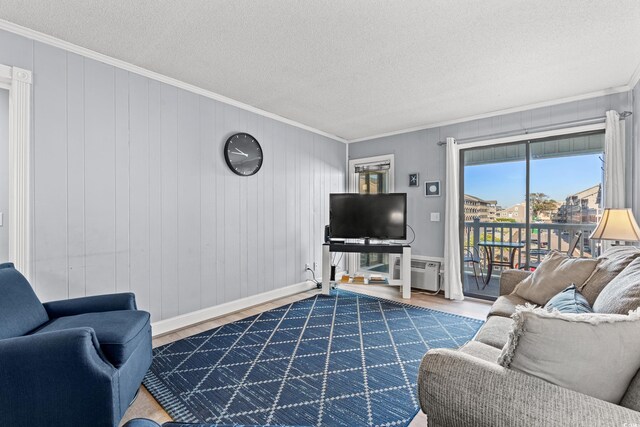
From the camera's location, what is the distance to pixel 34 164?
7.14ft

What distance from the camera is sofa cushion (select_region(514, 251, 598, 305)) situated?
79.7 inches

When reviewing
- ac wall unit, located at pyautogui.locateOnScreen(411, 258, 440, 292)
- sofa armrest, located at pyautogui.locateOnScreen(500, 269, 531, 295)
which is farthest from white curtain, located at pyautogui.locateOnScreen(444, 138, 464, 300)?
sofa armrest, located at pyautogui.locateOnScreen(500, 269, 531, 295)

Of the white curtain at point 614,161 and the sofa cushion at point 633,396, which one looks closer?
the sofa cushion at point 633,396

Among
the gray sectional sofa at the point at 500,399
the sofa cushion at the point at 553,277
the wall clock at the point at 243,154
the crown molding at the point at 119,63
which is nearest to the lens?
the gray sectional sofa at the point at 500,399

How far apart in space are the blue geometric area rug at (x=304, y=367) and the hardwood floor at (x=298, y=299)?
0.19 feet

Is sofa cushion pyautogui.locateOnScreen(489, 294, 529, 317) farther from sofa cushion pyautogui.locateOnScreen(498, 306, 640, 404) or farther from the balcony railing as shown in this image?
the balcony railing

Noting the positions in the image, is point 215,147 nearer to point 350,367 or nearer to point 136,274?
point 136,274

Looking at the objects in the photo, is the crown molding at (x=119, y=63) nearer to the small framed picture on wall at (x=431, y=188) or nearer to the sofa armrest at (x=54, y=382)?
the sofa armrest at (x=54, y=382)

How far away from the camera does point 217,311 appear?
328 cm

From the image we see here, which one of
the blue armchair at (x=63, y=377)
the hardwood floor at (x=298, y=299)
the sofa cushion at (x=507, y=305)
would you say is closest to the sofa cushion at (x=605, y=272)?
the sofa cushion at (x=507, y=305)

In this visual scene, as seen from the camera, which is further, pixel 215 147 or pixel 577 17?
pixel 215 147

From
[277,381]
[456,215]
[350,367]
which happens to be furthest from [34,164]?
[456,215]

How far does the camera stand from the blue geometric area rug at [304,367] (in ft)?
5.71

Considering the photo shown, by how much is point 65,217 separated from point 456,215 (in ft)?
13.4
